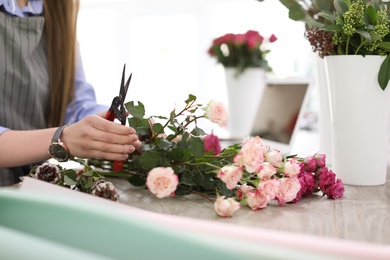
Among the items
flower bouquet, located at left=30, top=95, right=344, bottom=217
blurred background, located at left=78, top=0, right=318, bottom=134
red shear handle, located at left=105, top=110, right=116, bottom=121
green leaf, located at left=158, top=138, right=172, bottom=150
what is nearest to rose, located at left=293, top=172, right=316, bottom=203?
flower bouquet, located at left=30, top=95, right=344, bottom=217

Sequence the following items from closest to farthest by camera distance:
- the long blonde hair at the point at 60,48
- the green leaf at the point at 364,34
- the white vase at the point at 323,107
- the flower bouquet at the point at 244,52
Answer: the green leaf at the point at 364,34 < the white vase at the point at 323,107 < the long blonde hair at the point at 60,48 < the flower bouquet at the point at 244,52

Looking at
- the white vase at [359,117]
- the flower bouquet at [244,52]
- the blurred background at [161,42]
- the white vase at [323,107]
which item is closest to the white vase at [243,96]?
the flower bouquet at [244,52]

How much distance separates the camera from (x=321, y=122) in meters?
1.33

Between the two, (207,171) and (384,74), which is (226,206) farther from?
(384,74)

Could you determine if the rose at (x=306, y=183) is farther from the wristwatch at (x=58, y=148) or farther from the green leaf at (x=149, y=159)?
the wristwatch at (x=58, y=148)

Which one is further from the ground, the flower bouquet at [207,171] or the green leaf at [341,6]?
the green leaf at [341,6]

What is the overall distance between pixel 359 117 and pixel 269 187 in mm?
320

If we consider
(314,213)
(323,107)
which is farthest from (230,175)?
(323,107)

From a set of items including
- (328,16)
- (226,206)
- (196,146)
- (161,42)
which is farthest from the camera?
(161,42)

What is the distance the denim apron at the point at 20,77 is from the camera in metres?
1.29

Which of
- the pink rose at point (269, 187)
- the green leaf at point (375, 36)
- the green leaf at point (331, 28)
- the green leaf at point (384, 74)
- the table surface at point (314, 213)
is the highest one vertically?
the green leaf at point (331, 28)

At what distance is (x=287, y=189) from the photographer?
80 centimetres

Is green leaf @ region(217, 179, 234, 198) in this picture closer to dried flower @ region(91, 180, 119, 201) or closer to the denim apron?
dried flower @ region(91, 180, 119, 201)

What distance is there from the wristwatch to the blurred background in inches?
146
